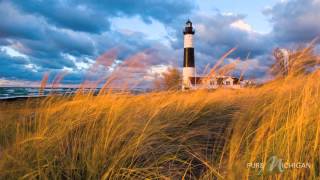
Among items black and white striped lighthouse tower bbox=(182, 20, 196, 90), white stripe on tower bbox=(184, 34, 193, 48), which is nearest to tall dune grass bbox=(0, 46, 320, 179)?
black and white striped lighthouse tower bbox=(182, 20, 196, 90)

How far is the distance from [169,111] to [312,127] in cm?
161

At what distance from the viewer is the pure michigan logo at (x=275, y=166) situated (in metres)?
1.71

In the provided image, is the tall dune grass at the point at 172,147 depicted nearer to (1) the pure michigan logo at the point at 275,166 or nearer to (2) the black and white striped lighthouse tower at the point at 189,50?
(1) the pure michigan logo at the point at 275,166

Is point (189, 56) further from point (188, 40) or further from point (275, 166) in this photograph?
point (275, 166)

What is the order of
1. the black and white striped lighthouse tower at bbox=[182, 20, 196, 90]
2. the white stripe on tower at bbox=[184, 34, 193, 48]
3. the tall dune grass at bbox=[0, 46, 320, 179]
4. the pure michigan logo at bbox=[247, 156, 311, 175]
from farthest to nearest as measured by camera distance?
1. the white stripe on tower at bbox=[184, 34, 193, 48]
2. the black and white striped lighthouse tower at bbox=[182, 20, 196, 90]
3. the tall dune grass at bbox=[0, 46, 320, 179]
4. the pure michigan logo at bbox=[247, 156, 311, 175]

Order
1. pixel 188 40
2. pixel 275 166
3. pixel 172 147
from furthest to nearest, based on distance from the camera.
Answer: pixel 188 40 < pixel 172 147 < pixel 275 166

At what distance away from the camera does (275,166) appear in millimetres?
1743

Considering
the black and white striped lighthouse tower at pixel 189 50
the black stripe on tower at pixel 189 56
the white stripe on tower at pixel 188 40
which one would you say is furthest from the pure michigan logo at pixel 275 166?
the white stripe on tower at pixel 188 40

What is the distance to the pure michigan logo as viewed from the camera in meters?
1.71

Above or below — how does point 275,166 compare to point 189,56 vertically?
below

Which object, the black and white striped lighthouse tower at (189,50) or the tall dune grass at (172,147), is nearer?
the tall dune grass at (172,147)

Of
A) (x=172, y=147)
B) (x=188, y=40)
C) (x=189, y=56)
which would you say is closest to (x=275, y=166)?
(x=172, y=147)

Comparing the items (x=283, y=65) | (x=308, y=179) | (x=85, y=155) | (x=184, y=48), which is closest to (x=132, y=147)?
(x=85, y=155)

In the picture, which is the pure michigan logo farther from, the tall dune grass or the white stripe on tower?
the white stripe on tower
